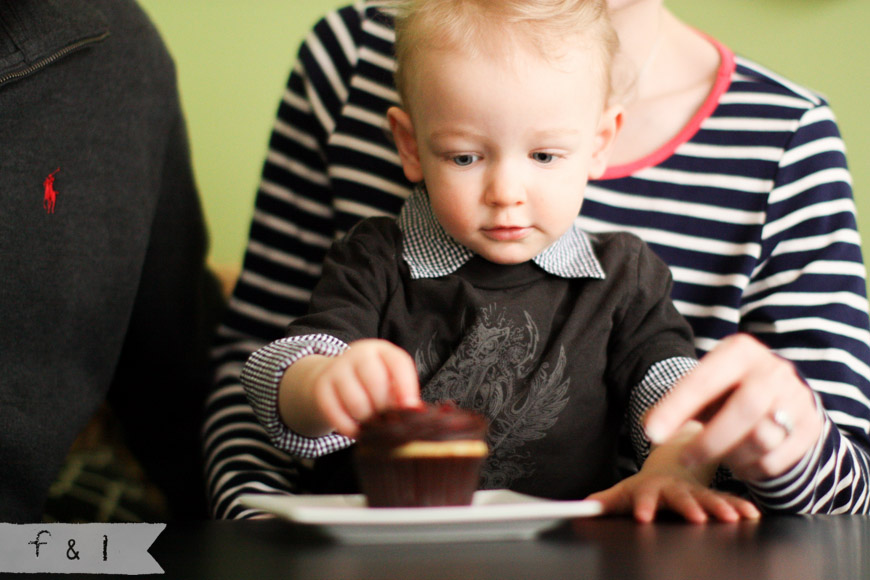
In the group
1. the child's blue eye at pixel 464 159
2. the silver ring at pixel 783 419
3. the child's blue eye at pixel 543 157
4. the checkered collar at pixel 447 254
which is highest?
the child's blue eye at pixel 543 157

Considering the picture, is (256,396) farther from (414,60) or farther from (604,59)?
(604,59)

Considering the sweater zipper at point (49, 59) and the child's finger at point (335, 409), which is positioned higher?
the sweater zipper at point (49, 59)

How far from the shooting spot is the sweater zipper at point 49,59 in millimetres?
1069

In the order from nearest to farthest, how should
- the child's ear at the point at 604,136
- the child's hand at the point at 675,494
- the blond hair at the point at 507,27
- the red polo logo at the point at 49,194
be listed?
the child's hand at the point at 675,494
the blond hair at the point at 507,27
the child's ear at the point at 604,136
the red polo logo at the point at 49,194

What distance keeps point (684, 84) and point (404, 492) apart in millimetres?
817

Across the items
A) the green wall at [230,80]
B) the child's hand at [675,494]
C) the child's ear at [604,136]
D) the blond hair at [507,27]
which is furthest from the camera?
the green wall at [230,80]

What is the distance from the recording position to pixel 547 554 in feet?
1.95

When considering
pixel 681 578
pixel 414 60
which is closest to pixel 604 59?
pixel 414 60

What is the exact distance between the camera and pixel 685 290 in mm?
1145

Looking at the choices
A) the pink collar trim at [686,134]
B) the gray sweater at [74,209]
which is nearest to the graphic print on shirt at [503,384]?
the pink collar trim at [686,134]

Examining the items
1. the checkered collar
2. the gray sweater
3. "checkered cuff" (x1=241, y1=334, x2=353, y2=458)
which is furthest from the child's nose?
the gray sweater

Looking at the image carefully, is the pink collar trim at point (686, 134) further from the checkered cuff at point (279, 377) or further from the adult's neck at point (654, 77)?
the checkered cuff at point (279, 377)

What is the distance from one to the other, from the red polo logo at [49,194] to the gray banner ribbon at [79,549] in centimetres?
58

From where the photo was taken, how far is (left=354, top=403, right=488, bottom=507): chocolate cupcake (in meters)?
0.64
